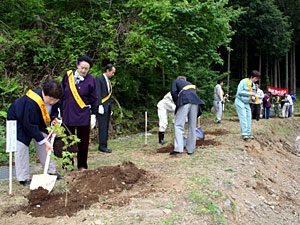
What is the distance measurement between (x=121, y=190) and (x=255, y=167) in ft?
11.8

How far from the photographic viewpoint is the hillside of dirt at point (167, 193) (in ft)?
12.3

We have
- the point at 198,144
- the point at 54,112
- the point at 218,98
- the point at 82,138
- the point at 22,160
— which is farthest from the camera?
the point at 218,98

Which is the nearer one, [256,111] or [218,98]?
[218,98]

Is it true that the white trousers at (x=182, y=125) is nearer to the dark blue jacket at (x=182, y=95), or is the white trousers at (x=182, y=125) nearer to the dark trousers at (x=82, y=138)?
the dark blue jacket at (x=182, y=95)

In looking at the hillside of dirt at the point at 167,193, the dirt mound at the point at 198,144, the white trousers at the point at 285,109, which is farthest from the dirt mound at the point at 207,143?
the white trousers at the point at 285,109

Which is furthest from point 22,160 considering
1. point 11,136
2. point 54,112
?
point 54,112

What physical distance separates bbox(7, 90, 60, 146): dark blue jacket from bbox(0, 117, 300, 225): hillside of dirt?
0.74 meters

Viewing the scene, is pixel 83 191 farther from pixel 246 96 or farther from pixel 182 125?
pixel 246 96

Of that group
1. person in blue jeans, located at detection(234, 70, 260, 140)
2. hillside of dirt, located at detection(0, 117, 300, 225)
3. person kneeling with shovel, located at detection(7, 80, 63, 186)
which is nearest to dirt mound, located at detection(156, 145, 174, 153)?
hillside of dirt, located at detection(0, 117, 300, 225)

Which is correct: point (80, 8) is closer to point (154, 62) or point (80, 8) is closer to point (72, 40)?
point (72, 40)

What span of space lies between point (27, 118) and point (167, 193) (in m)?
2.12

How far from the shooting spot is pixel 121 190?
4.56 m

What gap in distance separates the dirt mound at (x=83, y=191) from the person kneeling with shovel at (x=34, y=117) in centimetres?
62

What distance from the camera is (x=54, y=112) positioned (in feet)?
16.2
